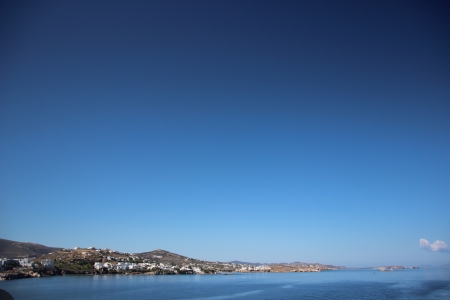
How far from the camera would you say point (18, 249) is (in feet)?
227

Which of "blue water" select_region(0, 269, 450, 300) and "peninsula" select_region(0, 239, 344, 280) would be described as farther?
"peninsula" select_region(0, 239, 344, 280)

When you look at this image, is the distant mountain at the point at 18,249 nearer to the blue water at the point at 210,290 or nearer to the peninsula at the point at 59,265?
the peninsula at the point at 59,265

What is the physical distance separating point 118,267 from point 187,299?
47275 millimetres

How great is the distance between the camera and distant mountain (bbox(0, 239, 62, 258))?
59750mm

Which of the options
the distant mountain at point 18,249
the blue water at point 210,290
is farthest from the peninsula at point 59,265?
the blue water at point 210,290

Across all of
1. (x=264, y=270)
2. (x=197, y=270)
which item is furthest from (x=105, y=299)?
(x=264, y=270)

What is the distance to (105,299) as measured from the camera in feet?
91.1

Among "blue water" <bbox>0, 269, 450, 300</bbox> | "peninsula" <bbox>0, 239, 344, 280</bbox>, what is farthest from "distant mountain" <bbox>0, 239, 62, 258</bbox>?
"blue water" <bbox>0, 269, 450, 300</bbox>

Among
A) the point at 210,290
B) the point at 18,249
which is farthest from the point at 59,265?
the point at 210,290

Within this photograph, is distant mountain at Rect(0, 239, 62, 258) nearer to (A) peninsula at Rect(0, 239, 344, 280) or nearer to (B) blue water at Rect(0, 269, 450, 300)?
(A) peninsula at Rect(0, 239, 344, 280)

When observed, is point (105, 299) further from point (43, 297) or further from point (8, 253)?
point (8, 253)

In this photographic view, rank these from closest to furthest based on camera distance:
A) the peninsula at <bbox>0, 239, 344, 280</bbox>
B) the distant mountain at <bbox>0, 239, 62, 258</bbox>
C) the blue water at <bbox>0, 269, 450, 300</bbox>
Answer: the blue water at <bbox>0, 269, 450, 300</bbox>, the peninsula at <bbox>0, 239, 344, 280</bbox>, the distant mountain at <bbox>0, 239, 62, 258</bbox>

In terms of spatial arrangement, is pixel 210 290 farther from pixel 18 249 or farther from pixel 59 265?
pixel 18 249

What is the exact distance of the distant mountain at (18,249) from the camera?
5975 centimetres
